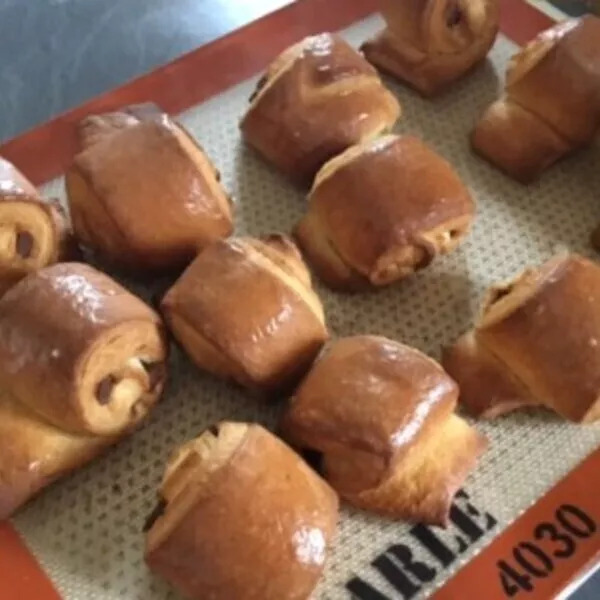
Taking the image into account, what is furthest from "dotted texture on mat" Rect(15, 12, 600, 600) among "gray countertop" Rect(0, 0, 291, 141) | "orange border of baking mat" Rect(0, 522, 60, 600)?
"gray countertop" Rect(0, 0, 291, 141)

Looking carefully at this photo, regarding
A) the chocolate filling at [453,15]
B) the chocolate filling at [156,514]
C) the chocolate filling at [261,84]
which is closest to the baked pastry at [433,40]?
the chocolate filling at [453,15]

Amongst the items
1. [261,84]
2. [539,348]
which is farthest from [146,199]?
[539,348]

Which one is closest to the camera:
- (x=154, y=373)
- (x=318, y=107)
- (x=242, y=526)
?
(x=242, y=526)

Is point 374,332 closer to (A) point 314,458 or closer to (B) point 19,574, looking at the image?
(A) point 314,458

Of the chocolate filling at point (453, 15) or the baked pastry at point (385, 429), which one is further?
the chocolate filling at point (453, 15)

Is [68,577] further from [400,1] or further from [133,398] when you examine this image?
[400,1]

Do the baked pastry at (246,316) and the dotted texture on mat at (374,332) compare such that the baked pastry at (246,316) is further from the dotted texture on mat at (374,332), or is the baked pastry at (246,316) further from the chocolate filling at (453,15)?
the chocolate filling at (453,15)

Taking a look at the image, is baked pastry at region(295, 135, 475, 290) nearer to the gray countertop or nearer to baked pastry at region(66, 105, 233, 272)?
baked pastry at region(66, 105, 233, 272)
